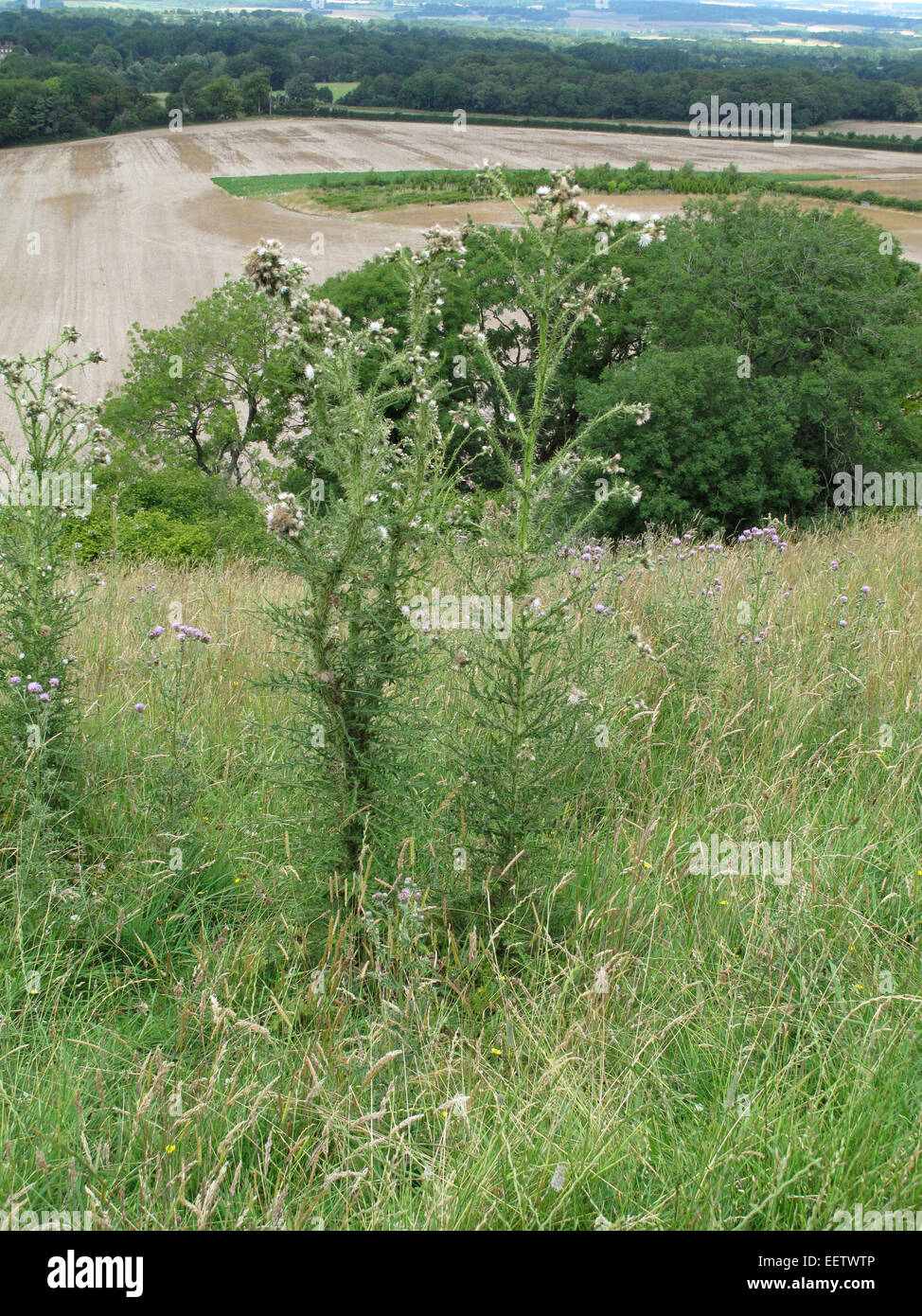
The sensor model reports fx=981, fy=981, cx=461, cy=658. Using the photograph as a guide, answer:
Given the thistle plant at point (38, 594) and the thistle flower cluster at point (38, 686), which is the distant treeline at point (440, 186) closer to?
the thistle plant at point (38, 594)

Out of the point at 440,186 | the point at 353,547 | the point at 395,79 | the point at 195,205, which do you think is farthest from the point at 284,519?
the point at 395,79

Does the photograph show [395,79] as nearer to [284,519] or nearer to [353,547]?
[353,547]

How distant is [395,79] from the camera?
3787 inches

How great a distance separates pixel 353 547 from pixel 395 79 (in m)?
109

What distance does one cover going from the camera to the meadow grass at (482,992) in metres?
2.14

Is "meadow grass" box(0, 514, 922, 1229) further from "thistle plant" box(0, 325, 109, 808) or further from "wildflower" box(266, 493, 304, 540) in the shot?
"wildflower" box(266, 493, 304, 540)

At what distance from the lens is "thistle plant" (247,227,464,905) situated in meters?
2.74

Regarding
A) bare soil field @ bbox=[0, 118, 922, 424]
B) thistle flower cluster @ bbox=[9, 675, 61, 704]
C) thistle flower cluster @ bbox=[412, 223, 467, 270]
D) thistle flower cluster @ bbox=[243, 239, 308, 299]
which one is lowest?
thistle flower cluster @ bbox=[9, 675, 61, 704]

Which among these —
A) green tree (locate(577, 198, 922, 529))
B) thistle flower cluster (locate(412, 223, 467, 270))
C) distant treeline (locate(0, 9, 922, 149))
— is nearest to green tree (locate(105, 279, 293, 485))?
green tree (locate(577, 198, 922, 529))

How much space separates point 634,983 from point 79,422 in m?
2.92

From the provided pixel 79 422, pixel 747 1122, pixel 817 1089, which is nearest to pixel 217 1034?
pixel 747 1122

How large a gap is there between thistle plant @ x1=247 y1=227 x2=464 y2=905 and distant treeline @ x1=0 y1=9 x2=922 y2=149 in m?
73.3

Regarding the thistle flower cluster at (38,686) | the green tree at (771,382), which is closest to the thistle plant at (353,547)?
the thistle flower cluster at (38,686)

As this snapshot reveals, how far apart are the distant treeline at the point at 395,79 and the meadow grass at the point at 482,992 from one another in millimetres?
73067
